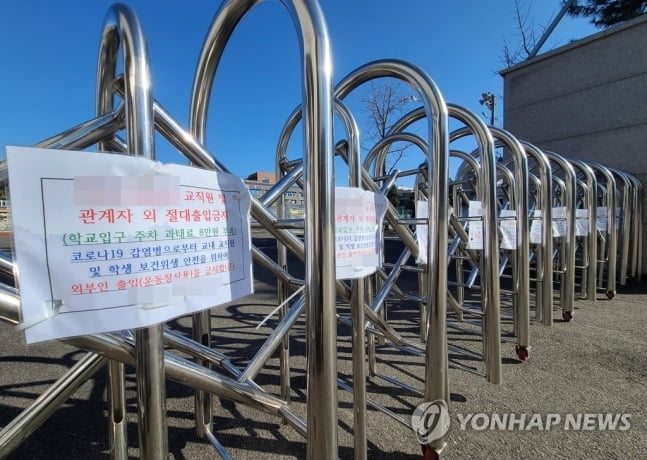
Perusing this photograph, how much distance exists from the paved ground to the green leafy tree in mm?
8676

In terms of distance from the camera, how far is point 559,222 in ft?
12.5

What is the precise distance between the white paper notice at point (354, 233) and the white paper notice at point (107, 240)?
0.49 meters

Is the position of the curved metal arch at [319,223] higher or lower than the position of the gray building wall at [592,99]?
lower

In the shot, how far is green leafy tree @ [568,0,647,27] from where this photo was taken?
8.01 metres

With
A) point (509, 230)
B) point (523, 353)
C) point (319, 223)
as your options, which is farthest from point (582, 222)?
point (319, 223)

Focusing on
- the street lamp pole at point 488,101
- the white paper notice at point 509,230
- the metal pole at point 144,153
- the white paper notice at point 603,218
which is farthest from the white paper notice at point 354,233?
the street lamp pole at point 488,101

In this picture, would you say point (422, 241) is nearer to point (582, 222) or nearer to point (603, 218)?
point (582, 222)

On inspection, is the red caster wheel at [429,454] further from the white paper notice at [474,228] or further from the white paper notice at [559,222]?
the white paper notice at [559,222]

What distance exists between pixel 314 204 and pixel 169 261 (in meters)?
0.34

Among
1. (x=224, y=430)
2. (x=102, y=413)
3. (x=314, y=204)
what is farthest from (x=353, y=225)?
(x=102, y=413)

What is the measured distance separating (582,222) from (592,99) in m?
3.33

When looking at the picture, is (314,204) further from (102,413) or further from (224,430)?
(102,413)

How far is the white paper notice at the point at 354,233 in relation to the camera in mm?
1172

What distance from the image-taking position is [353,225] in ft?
3.99
